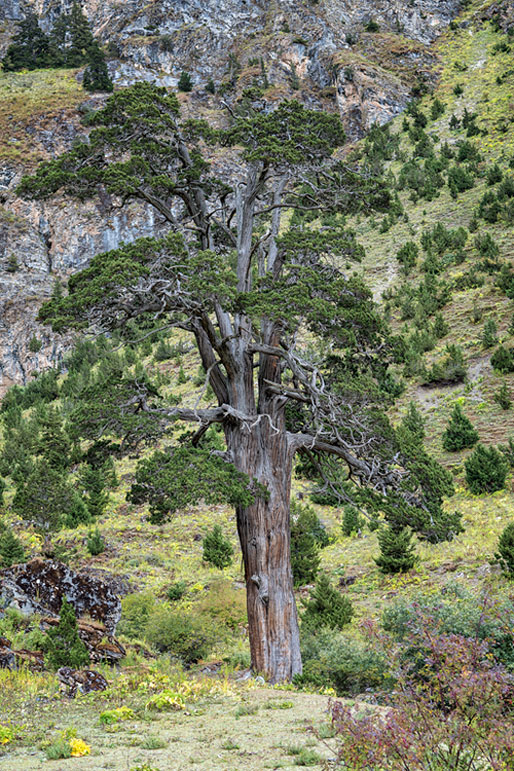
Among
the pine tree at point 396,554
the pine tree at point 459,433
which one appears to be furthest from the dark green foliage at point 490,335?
the pine tree at point 396,554

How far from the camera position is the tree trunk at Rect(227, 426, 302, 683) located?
7.99 metres

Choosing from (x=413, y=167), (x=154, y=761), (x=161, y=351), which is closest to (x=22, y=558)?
(x=154, y=761)

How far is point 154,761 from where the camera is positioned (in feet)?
14.0

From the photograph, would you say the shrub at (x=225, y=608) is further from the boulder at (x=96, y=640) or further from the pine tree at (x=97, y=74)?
the pine tree at (x=97, y=74)

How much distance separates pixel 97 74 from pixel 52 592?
58.2 m

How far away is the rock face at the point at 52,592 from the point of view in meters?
9.90

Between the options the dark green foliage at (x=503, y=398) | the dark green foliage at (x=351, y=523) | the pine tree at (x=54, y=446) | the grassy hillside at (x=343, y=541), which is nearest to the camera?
the grassy hillside at (x=343, y=541)

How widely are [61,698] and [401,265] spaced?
26.2 meters

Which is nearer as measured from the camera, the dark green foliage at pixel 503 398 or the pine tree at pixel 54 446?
the dark green foliage at pixel 503 398

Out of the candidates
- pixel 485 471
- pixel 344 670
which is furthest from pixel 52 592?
pixel 485 471

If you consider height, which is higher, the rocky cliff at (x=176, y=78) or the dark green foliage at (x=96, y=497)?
the rocky cliff at (x=176, y=78)

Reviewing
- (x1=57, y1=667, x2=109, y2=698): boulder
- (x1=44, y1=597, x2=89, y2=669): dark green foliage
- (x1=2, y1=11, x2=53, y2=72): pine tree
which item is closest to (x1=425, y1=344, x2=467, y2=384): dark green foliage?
(x1=44, y1=597, x2=89, y2=669): dark green foliage

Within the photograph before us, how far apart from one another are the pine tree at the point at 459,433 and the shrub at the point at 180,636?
9013mm

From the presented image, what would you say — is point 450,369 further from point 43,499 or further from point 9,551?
point 9,551
